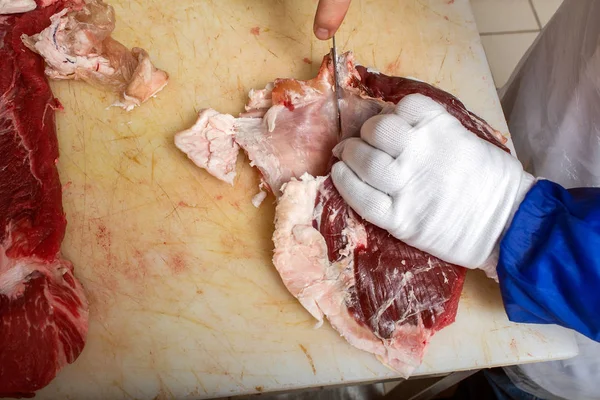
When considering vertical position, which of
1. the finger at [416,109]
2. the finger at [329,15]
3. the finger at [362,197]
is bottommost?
the finger at [362,197]

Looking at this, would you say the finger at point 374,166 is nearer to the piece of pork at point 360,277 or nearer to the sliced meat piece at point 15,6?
the piece of pork at point 360,277

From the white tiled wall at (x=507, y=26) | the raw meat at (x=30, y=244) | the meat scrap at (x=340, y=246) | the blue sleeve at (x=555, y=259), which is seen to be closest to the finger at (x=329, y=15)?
the meat scrap at (x=340, y=246)

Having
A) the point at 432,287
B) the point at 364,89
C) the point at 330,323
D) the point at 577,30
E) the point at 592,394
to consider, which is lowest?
the point at 592,394

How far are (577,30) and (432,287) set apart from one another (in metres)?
0.81

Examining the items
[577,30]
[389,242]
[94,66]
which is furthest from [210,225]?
[577,30]

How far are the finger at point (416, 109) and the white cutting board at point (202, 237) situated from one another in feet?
1.31

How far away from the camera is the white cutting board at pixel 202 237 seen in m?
1.22

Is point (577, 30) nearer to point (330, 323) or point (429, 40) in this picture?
point (429, 40)

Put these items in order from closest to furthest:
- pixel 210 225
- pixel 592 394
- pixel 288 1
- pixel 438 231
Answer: pixel 438 231, pixel 210 225, pixel 592 394, pixel 288 1

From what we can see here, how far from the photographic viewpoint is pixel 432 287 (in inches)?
48.3

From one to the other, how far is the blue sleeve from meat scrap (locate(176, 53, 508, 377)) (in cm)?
15

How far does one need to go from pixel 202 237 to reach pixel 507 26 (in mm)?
2232

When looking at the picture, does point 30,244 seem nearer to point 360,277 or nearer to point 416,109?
point 360,277

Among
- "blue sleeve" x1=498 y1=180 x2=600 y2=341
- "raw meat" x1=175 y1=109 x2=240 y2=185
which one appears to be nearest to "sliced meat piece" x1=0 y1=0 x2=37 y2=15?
"raw meat" x1=175 y1=109 x2=240 y2=185
